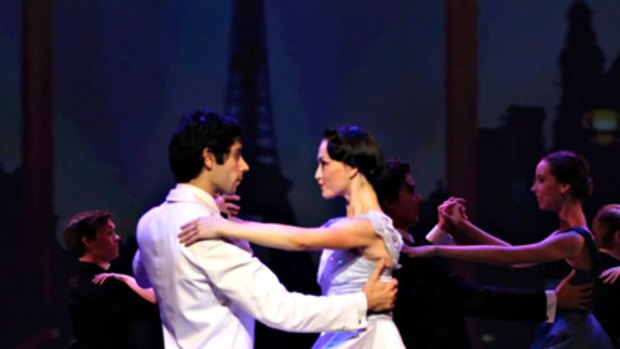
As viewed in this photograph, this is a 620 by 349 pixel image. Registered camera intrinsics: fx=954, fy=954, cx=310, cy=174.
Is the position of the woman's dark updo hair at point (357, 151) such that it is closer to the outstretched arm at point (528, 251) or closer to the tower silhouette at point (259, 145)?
the outstretched arm at point (528, 251)

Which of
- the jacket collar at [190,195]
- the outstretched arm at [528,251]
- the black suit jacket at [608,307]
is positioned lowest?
the black suit jacket at [608,307]

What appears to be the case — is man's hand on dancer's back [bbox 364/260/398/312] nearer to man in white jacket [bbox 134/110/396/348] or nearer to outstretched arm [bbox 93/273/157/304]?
man in white jacket [bbox 134/110/396/348]

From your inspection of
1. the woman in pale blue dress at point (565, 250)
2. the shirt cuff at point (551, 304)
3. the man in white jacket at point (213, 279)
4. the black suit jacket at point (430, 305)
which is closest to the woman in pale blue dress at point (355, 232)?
the man in white jacket at point (213, 279)

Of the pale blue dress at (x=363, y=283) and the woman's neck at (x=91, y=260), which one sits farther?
the woman's neck at (x=91, y=260)

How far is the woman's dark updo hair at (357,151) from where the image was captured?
273 cm

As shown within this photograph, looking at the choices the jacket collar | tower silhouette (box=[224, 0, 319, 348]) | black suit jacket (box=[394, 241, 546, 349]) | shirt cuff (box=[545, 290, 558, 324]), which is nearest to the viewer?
the jacket collar

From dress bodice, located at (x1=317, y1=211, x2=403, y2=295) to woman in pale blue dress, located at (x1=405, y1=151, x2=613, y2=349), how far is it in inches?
26.1

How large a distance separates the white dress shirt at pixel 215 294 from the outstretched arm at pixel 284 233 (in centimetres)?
3

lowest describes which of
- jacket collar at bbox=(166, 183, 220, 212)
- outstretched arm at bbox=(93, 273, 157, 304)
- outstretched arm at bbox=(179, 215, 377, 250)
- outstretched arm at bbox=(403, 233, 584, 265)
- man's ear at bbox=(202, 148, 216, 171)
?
outstretched arm at bbox=(93, 273, 157, 304)

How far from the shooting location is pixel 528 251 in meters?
3.51

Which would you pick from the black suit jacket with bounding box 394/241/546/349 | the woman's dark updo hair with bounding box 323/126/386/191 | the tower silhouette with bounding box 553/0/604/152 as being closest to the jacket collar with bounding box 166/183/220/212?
the woman's dark updo hair with bounding box 323/126/386/191

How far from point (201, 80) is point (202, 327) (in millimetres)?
2011

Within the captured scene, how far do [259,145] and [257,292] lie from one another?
6.24 ft

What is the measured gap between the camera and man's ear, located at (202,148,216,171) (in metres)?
2.57
